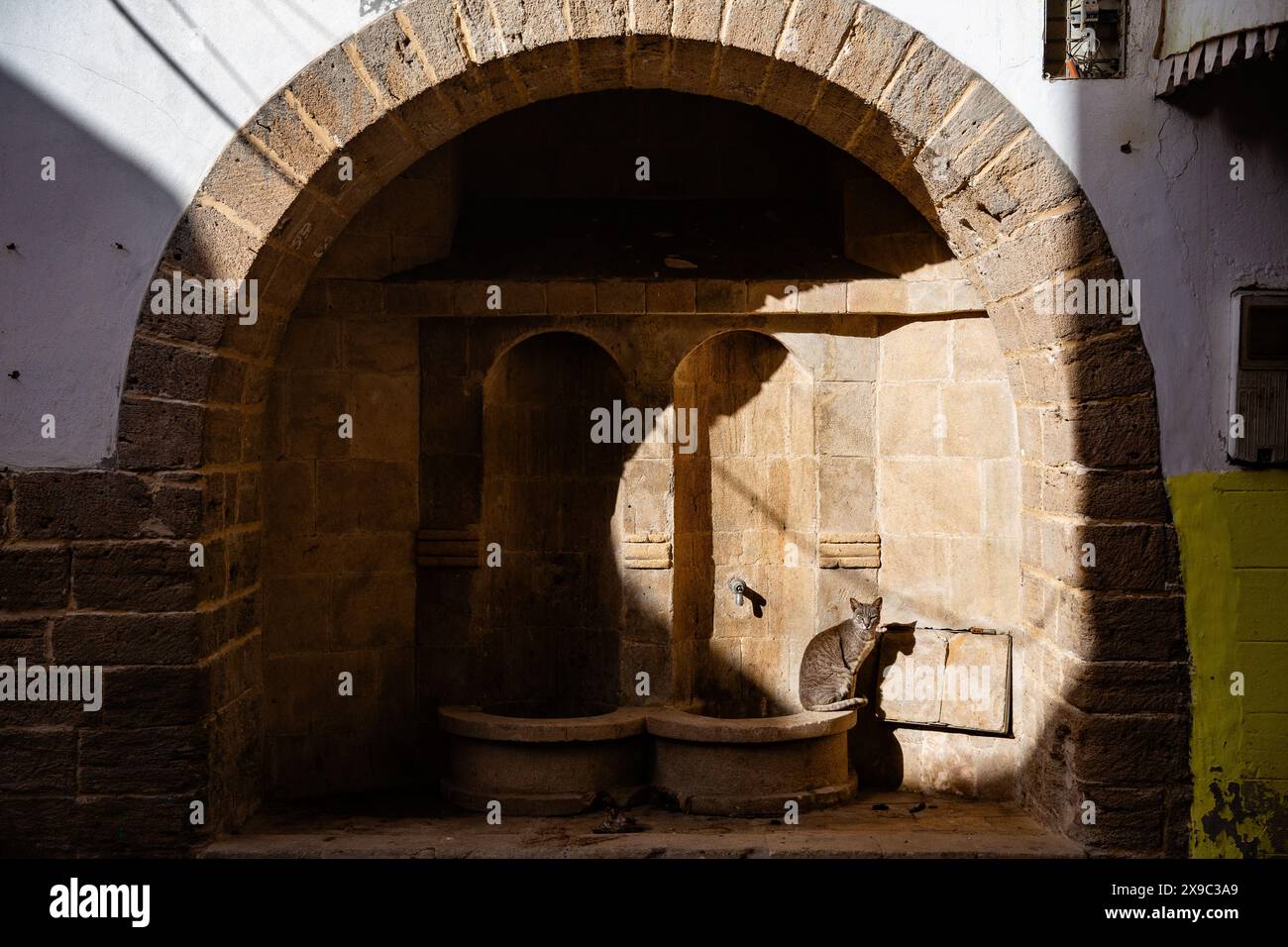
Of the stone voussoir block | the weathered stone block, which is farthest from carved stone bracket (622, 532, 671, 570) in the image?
the weathered stone block

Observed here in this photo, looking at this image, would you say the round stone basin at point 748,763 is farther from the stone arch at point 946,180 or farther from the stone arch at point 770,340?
the stone arch at point 770,340

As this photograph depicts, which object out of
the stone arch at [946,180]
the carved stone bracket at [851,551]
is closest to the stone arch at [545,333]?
the carved stone bracket at [851,551]

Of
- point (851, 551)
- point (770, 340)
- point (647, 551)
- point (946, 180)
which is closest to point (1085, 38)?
point (946, 180)

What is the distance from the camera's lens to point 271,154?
4508mm

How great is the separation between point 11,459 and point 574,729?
2.70 metres

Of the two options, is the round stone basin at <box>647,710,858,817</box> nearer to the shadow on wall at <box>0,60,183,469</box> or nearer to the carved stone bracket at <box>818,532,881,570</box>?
the carved stone bracket at <box>818,532,881,570</box>

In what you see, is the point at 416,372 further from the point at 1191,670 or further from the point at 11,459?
the point at 1191,670

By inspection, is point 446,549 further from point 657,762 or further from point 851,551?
point 851,551

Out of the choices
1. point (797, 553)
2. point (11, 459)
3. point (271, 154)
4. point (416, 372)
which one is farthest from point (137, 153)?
point (797, 553)

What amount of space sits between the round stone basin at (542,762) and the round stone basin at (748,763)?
20 cm

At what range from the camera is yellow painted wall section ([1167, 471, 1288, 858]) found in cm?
444

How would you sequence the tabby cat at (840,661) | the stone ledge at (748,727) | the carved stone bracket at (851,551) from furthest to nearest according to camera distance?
the carved stone bracket at (851,551)
the tabby cat at (840,661)
the stone ledge at (748,727)

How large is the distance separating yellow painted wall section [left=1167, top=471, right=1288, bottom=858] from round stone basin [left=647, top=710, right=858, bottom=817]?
5.81 ft

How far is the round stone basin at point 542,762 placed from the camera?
5461 millimetres
